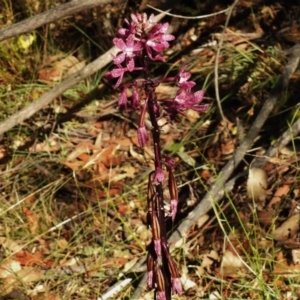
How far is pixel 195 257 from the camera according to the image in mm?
3631

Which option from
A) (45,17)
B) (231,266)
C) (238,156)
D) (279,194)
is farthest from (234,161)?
(45,17)

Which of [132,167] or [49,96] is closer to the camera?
[49,96]

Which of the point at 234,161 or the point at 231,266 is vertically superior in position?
the point at 234,161

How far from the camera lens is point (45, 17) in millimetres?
3385

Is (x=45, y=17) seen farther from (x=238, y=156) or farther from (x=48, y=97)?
(x=238, y=156)

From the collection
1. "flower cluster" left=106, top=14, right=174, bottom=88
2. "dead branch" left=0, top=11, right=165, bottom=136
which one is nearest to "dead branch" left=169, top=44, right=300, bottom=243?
"dead branch" left=0, top=11, right=165, bottom=136

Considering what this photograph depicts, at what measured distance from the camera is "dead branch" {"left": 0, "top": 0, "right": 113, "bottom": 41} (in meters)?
3.33

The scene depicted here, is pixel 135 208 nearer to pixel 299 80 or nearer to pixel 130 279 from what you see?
pixel 130 279

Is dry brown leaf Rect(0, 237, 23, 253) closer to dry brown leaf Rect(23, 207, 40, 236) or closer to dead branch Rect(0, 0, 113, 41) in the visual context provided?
dry brown leaf Rect(23, 207, 40, 236)

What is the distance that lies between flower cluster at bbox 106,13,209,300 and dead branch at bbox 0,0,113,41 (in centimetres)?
129

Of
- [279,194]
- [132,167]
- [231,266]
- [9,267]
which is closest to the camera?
[231,266]

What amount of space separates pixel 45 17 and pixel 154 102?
57.4 inches

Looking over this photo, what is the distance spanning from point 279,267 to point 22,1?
8.58 feet

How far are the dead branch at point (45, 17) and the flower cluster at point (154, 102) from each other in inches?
50.6
